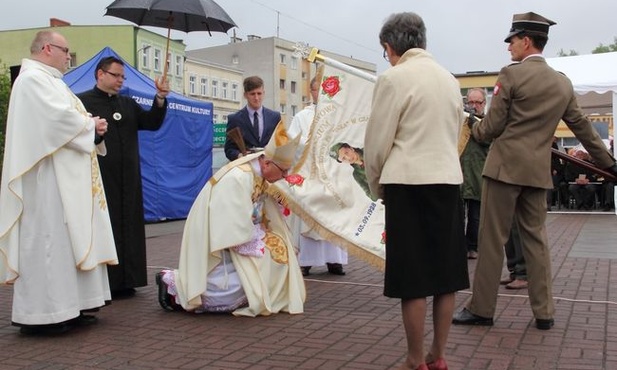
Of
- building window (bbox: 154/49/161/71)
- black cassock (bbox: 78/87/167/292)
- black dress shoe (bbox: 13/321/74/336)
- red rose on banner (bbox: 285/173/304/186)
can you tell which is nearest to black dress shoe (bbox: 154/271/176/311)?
black cassock (bbox: 78/87/167/292)

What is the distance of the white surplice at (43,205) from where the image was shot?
493cm

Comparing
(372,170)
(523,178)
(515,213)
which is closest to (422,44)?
(372,170)

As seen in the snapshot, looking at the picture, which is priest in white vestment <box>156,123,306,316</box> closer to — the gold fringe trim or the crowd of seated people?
the gold fringe trim

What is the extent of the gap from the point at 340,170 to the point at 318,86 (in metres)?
0.83

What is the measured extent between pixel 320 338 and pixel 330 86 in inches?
105

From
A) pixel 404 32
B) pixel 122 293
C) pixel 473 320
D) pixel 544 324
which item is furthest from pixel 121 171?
pixel 544 324

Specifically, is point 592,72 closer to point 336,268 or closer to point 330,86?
point 336,268

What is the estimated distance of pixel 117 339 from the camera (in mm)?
4883

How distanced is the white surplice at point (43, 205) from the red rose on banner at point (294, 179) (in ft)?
5.72

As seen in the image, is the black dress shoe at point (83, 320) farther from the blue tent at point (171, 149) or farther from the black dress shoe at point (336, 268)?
the blue tent at point (171, 149)

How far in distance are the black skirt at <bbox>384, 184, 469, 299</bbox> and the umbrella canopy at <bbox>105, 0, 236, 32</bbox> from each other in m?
3.03

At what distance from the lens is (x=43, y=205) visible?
4.97 meters

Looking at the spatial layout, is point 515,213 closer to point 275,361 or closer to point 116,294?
point 275,361

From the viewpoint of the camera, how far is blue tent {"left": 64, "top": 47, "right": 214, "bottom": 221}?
1330 cm
